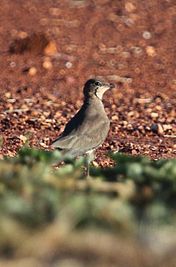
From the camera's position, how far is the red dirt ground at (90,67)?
9.42m

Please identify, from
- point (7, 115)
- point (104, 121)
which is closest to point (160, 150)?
point (104, 121)

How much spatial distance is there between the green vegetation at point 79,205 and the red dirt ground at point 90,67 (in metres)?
4.05

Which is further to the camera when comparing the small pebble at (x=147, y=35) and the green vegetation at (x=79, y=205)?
the small pebble at (x=147, y=35)

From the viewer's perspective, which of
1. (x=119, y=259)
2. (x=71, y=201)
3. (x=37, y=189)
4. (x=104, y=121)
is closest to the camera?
(x=119, y=259)

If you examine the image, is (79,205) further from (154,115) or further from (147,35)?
(147,35)

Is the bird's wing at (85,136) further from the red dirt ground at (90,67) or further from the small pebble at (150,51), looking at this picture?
the small pebble at (150,51)

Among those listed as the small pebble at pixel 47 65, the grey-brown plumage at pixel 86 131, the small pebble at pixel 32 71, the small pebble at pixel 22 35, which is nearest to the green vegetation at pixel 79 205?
the grey-brown plumage at pixel 86 131

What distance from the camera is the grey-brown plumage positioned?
7020 mm

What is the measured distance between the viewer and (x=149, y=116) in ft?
33.4

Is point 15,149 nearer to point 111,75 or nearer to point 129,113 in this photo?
point 129,113

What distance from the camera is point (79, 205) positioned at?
11.6 ft

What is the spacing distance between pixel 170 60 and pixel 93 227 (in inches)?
350

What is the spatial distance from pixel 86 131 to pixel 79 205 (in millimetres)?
3885

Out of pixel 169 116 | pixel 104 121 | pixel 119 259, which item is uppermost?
pixel 119 259
